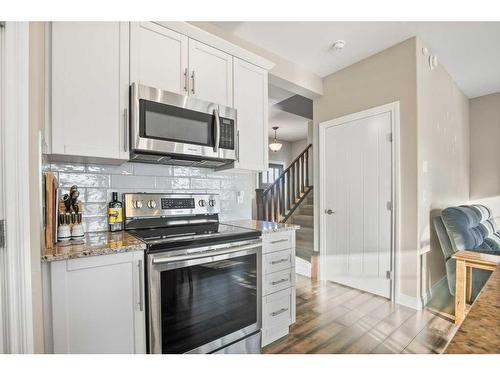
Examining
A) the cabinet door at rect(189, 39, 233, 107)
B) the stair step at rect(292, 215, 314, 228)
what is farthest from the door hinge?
the stair step at rect(292, 215, 314, 228)

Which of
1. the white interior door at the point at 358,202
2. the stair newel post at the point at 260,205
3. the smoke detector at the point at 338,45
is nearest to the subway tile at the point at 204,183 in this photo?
the white interior door at the point at 358,202

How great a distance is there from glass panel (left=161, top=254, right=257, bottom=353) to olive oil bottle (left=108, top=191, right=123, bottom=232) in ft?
2.07

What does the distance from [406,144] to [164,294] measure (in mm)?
2602

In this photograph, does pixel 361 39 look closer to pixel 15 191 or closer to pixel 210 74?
pixel 210 74

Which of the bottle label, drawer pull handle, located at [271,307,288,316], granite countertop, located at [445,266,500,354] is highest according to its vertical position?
the bottle label

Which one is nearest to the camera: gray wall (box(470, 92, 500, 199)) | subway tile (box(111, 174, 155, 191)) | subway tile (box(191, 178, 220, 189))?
subway tile (box(111, 174, 155, 191))

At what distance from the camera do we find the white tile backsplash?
173cm

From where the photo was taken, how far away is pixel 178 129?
1800mm

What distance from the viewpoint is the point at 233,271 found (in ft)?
5.55

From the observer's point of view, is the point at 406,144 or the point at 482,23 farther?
the point at 406,144

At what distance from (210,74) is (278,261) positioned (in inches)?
62.1

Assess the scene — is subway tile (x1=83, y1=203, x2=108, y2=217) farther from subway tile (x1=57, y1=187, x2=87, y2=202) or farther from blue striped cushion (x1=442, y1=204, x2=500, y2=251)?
blue striped cushion (x1=442, y1=204, x2=500, y2=251)

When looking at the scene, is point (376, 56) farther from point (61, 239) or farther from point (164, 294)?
point (61, 239)

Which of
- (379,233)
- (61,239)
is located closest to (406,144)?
(379,233)
